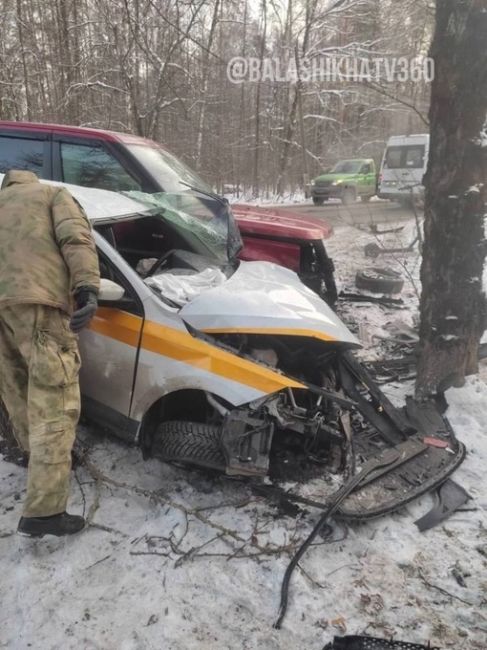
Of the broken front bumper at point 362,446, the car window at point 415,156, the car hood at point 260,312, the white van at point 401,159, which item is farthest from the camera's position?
the car window at point 415,156

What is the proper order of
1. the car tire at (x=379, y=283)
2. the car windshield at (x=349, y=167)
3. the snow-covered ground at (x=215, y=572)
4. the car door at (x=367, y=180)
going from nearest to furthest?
the snow-covered ground at (x=215, y=572), the car tire at (x=379, y=283), the car windshield at (x=349, y=167), the car door at (x=367, y=180)

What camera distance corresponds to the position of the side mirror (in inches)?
105

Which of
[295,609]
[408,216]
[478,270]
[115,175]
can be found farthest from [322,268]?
[408,216]

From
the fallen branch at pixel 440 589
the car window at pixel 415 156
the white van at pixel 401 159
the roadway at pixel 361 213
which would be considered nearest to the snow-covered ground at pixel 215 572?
the fallen branch at pixel 440 589

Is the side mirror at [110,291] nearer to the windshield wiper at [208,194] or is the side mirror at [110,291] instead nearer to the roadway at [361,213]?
the windshield wiper at [208,194]

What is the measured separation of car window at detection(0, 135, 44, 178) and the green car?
14151mm

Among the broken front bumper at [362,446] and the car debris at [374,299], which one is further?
the car debris at [374,299]

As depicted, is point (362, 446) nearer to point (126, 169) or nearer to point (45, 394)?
point (45, 394)

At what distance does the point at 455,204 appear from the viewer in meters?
3.37

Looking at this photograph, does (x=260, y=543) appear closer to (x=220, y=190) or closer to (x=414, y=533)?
(x=414, y=533)

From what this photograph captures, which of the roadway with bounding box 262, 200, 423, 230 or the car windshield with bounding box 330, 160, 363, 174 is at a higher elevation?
the car windshield with bounding box 330, 160, 363, 174

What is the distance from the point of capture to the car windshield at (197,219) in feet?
12.8

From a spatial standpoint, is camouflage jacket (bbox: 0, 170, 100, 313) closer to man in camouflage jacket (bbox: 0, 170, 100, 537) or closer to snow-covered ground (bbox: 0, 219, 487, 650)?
man in camouflage jacket (bbox: 0, 170, 100, 537)

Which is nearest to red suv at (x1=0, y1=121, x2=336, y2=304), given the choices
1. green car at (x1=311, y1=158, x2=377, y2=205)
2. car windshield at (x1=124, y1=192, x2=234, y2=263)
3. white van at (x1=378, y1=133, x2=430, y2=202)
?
car windshield at (x1=124, y1=192, x2=234, y2=263)
